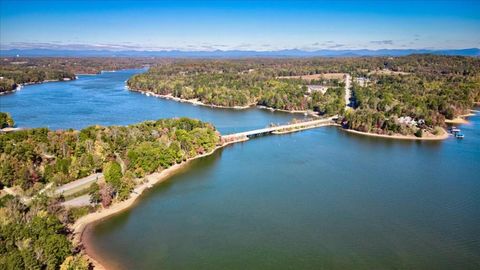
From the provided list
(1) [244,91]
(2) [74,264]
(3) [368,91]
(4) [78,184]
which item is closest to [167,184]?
(4) [78,184]

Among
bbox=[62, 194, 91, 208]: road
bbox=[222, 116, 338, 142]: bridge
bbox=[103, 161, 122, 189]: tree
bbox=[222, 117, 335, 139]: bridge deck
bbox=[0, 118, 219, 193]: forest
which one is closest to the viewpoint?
bbox=[62, 194, 91, 208]: road

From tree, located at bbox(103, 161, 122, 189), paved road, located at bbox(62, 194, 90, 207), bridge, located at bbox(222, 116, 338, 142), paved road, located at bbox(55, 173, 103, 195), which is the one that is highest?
tree, located at bbox(103, 161, 122, 189)

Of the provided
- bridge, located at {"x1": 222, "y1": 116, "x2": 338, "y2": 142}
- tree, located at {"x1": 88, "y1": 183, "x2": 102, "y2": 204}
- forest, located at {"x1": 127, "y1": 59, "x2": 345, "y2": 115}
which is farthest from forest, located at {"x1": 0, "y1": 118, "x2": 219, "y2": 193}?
forest, located at {"x1": 127, "y1": 59, "x2": 345, "y2": 115}

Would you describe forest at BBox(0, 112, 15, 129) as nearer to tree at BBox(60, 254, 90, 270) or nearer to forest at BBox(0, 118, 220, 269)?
forest at BBox(0, 118, 220, 269)

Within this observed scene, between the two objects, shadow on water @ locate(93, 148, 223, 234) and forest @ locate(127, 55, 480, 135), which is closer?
shadow on water @ locate(93, 148, 223, 234)

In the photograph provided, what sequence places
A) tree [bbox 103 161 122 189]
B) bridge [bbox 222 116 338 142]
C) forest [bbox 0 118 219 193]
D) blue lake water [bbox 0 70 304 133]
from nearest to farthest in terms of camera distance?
tree [bbox 103 161 122 189], forest [bbox 0 118 219 193], bridge [bbox 222 116 338 142], blue lake water [bbox 0 70 304 133]

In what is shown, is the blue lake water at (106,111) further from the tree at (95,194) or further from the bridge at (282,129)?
the tree at (95,194)

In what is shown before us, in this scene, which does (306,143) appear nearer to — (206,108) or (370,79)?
(206,108)

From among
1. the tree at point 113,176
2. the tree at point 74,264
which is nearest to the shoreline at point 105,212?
the tree at point 113,176

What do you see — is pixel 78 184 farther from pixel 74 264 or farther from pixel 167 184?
pixel 74 264
